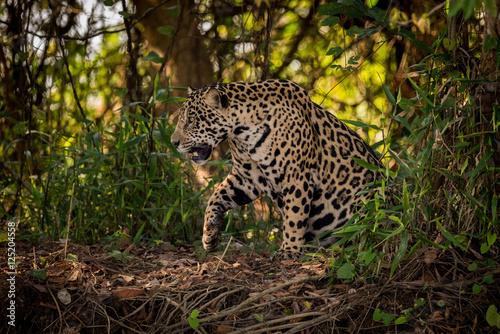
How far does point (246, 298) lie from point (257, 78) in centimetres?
286

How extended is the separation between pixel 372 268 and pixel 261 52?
3118mm

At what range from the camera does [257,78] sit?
19.1 feet

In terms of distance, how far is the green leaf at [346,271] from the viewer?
338 cm

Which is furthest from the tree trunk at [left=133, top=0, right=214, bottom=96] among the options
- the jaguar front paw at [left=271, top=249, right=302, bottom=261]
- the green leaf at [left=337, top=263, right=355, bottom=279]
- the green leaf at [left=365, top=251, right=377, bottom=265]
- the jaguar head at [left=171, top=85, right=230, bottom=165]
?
the green leaf at [left=365, top=251, right=377, bottom=265]

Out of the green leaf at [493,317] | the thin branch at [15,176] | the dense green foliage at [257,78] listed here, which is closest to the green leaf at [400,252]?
the dense green foliage at [257,78]

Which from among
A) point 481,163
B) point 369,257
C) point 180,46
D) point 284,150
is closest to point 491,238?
point 481,163

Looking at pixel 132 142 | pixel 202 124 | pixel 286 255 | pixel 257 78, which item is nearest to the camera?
pixel 286 255

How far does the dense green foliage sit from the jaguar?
0.96 ft

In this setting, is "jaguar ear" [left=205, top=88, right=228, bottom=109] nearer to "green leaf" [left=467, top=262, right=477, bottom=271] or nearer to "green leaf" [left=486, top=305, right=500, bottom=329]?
"green leaf" [left=467, top=262, right=477, bottom=271]

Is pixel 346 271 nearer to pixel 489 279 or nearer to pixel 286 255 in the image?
pixel 489 279

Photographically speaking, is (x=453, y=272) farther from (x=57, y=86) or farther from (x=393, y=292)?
(x=57, y=86)

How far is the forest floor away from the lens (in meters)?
3.17

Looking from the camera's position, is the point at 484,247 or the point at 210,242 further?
the point at 210,242

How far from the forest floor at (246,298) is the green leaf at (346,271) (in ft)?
0.26
